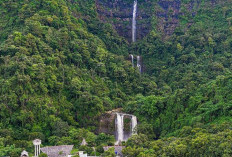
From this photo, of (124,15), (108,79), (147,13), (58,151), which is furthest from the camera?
(124,15)

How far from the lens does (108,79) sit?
225ft

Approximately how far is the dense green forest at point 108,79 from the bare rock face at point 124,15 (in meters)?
2.10

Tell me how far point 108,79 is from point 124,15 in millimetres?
22546

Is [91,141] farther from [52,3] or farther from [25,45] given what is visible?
[52,3]

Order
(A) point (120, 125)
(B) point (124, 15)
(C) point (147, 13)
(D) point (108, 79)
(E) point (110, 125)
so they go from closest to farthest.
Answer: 1. (A) point (120, 125)
2. (E) point (110, 125)
3. (D) point (108, 79)
4. (C) point (147, 13)
5. (B) point (124, 15)

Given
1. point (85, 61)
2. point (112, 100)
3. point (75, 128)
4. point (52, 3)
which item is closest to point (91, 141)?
point (75, 128)

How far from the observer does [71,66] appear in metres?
65.5

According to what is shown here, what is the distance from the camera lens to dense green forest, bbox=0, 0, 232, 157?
50281 mm

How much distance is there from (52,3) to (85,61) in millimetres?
11303

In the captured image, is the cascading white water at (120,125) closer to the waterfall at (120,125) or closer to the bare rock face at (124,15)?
the waterfall at (120,125)

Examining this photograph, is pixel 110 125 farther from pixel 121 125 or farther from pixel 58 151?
pixel 58 151

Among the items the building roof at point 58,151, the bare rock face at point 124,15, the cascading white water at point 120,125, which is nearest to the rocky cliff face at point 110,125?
the cascading white water at point 120,125

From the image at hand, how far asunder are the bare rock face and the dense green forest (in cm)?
210

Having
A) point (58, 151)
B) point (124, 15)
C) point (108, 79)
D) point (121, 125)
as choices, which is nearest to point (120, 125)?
point (121, 125)
